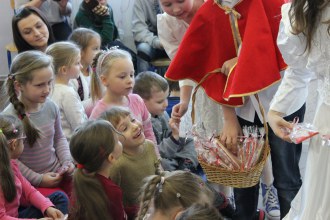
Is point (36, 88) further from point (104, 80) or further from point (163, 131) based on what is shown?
point (163, 131)

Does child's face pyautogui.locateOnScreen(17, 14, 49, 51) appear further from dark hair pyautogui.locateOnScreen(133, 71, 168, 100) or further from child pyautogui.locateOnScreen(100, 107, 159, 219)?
child pyautogui.locateOnScreen(100, 107, 159, 219)

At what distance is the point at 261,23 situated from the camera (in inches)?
70.1

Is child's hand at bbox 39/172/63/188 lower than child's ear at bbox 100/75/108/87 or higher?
lower

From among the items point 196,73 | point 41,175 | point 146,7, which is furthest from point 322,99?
point 146,7

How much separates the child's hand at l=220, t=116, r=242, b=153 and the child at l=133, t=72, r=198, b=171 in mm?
723

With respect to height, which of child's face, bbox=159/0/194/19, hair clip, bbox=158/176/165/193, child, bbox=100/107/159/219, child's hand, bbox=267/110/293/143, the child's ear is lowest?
child, bbox=100/107/159/219

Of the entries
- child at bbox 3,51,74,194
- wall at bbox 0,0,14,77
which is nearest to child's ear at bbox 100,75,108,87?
child at bbox 3,51,74,194

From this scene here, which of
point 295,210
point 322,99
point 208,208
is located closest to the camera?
point 208,208

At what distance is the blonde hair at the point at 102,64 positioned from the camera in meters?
2.64

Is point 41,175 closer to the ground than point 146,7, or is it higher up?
closer to the ground

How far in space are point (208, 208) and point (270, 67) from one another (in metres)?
0.67

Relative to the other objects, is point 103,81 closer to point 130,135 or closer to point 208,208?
point 130,135

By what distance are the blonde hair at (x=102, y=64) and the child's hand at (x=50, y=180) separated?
607 millimetres

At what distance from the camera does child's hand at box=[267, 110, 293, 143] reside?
1.54 m
